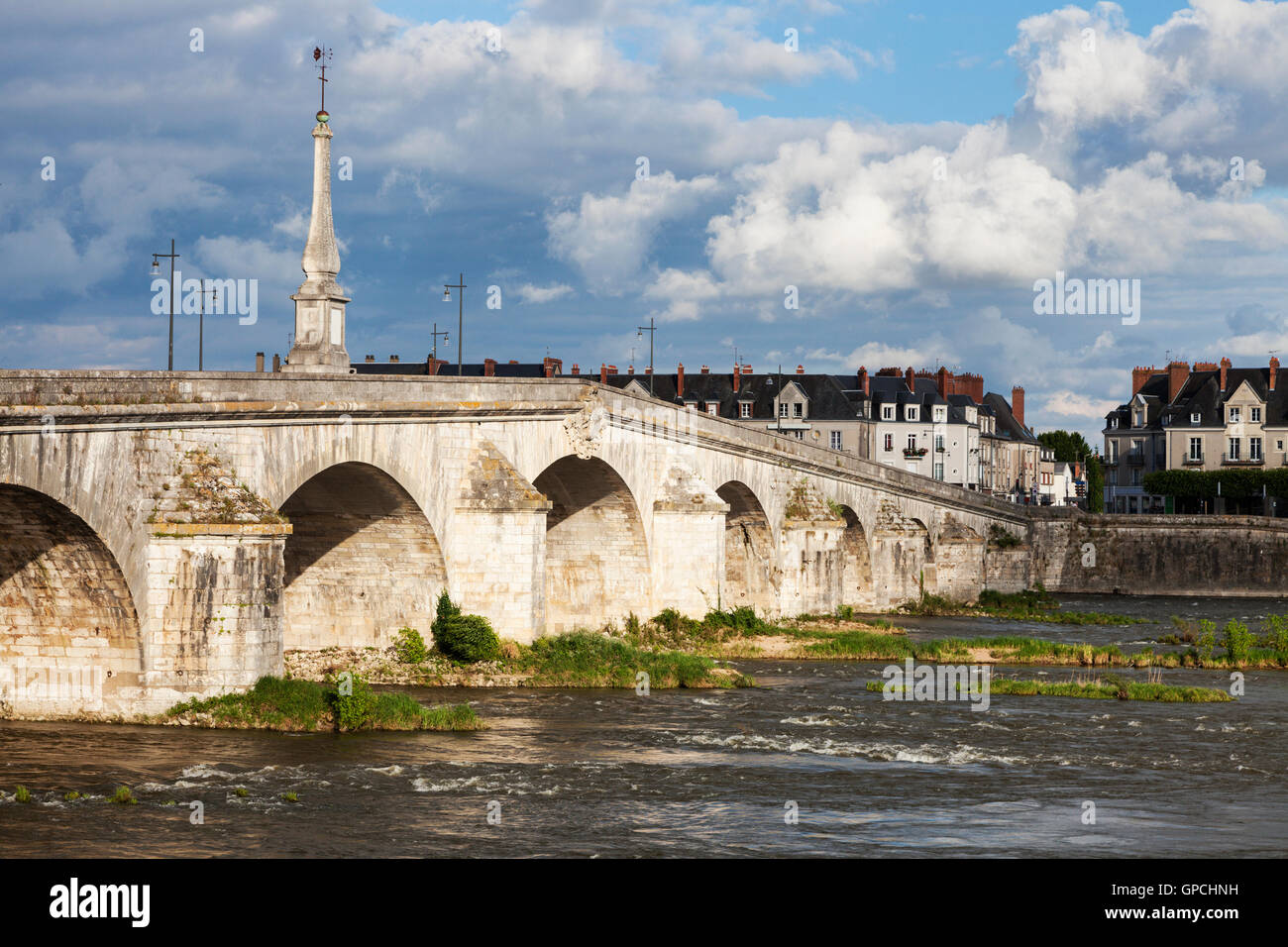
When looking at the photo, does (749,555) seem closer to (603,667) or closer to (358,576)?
(603,667)

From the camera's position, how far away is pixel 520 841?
16797mm

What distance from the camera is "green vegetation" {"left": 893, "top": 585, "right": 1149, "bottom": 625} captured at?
50.5 m

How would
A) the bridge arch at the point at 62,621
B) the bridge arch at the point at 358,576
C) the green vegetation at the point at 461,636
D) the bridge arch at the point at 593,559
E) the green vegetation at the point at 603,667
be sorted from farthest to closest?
the bridge arch at the point at 593,559, the green vegetation at the point at 603,667, the green vegetation at the point at 461,636, the bridge arch at the point at 358,576, the bridge arch at the point at 62,621

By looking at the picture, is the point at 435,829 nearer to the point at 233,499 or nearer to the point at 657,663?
the point at 233,499

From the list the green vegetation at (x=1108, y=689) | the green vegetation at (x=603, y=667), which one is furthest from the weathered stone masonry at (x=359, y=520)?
the green vegetation at (x=1108, y=689)

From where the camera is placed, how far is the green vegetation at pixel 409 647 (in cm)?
3061

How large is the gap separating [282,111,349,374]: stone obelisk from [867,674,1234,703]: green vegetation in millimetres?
13177

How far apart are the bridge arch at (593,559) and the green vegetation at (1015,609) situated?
1749 cm

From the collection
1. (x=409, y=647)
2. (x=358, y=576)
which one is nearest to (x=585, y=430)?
(x=358, y=576)

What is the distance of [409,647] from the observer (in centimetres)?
3073

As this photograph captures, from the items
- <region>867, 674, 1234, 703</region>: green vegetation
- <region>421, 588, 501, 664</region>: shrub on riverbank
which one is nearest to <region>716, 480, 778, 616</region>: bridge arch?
<region>867, 674, 1234, 703</region>: green vegetation

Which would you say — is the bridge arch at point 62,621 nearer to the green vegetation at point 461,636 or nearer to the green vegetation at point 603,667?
the green vegetation at point 461,636
